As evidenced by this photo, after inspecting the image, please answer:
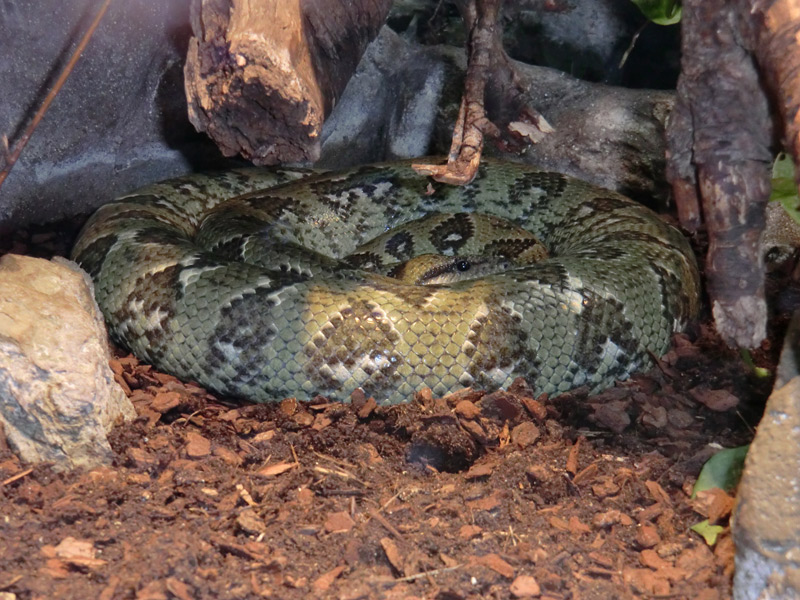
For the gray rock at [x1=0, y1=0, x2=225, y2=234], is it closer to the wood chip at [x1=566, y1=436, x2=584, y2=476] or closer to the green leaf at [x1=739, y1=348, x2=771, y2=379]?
the wood chip at [x1=566, y1=436, x2=584, y2=476]

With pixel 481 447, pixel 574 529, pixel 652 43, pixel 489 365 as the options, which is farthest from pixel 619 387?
pixel 652 43

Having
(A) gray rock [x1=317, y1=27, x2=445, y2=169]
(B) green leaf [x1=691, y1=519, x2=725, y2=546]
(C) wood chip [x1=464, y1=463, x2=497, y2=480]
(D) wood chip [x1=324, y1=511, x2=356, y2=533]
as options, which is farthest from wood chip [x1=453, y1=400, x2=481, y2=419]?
(A) gray rock [x1=317, y1=27, x2=445, y2=169]

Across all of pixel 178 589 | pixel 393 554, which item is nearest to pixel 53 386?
pixel 178 589

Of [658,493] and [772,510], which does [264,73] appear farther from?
[772,510]

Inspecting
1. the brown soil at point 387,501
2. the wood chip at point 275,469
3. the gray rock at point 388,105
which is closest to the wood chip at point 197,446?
the brown soil at point 387,501

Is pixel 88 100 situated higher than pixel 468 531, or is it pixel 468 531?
pixel 88 100
